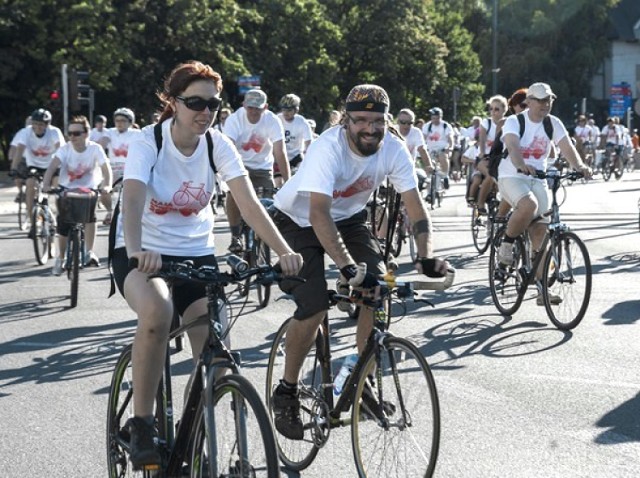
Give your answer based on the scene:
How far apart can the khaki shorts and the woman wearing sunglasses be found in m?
5.49

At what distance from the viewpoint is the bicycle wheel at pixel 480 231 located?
15.8 m

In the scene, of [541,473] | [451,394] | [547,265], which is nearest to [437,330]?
[547,265]

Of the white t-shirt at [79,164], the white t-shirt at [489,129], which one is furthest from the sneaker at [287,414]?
the white t-shirt at [489,129]

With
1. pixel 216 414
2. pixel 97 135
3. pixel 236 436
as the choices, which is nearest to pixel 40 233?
pixel 97 135

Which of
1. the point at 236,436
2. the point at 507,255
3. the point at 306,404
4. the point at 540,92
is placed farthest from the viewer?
the point at 507,255

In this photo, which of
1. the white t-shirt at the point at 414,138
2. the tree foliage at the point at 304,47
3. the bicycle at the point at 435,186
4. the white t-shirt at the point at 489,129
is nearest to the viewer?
the white t-shirt at the point at 489,129

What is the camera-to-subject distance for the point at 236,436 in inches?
169

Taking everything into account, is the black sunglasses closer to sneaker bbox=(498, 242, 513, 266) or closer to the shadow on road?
the shadow on road

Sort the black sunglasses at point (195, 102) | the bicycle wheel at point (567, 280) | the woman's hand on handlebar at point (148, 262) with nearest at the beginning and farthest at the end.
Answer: the woman's hand on handlebar at point (148, 262) → the black sunglasses at point (195, 102) → the bicycle wheel at point (567, 280)

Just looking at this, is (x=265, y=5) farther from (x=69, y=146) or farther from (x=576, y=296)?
(x=576, y=296)

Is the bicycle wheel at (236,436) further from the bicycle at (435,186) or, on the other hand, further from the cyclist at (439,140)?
the cyclist at (439,140)

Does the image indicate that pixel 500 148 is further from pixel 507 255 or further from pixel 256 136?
pixel 256 136

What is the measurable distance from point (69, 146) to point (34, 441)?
300 inches

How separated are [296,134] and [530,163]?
6.40 m
